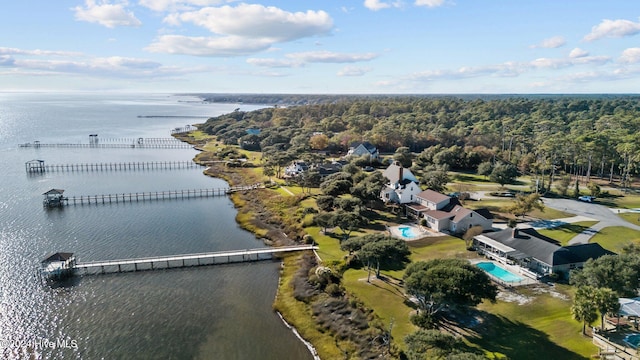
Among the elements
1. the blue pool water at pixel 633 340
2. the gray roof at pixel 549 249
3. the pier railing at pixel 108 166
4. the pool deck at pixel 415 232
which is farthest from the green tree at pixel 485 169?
the pier railing at pixel 108 166

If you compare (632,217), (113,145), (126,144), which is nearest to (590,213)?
(632,217)

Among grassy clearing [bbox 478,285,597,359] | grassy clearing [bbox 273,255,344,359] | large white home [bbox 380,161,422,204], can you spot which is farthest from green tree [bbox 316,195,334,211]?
grassy clearing [bbox 478,285,597,359]

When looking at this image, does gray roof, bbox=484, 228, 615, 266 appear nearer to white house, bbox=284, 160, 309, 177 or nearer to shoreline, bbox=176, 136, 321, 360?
shoreline, bbox=176, 136, 321, 360

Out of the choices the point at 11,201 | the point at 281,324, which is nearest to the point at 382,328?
the point at 281,324

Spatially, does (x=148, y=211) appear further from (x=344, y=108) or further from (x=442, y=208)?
(x=344, y=108)

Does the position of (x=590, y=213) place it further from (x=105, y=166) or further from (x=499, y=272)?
(x=105, y=166)
